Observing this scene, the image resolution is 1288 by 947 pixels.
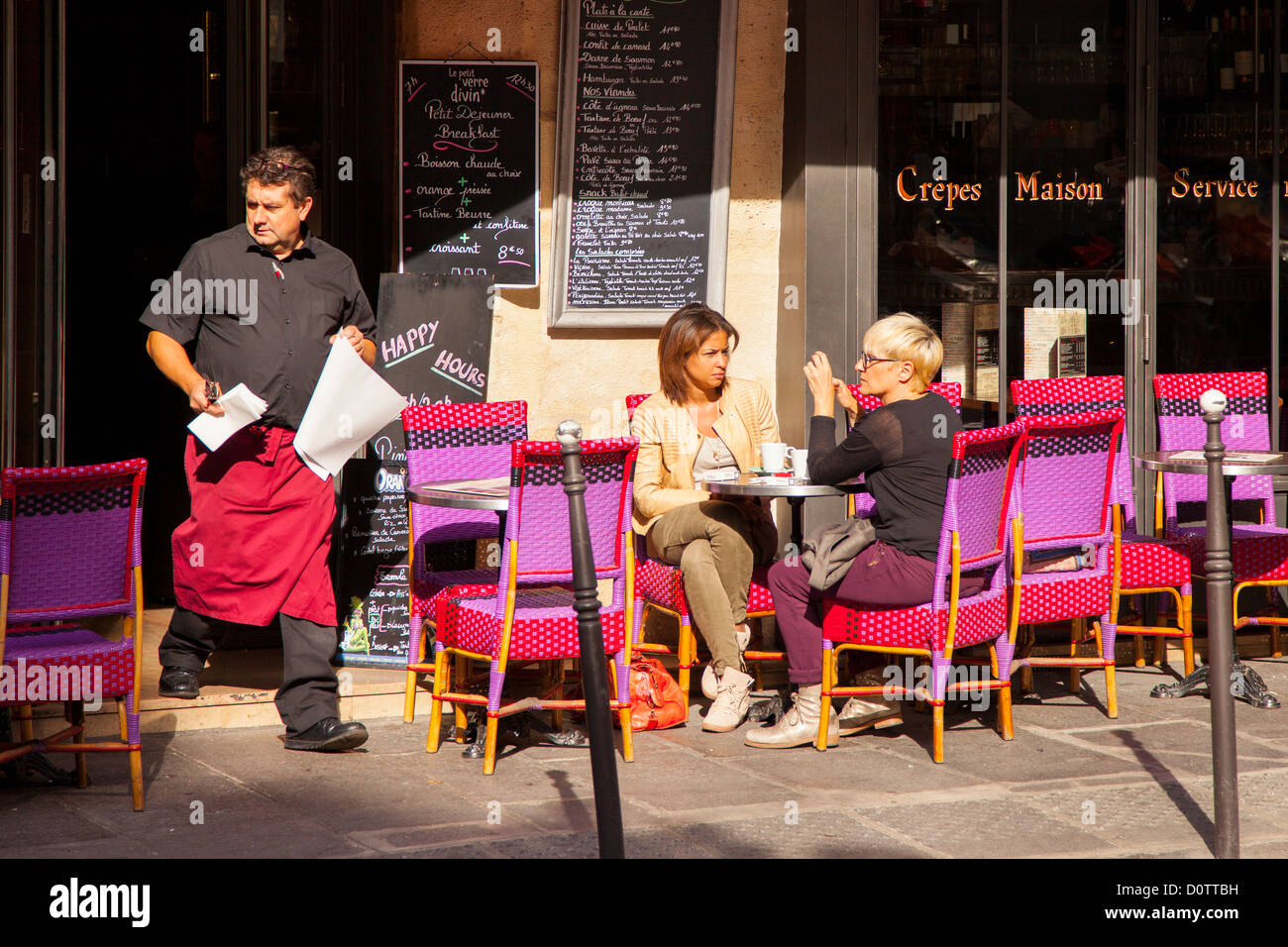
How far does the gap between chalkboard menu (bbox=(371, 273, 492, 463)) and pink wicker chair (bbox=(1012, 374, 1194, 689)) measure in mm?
2297

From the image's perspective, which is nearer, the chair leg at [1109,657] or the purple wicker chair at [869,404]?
the chair leg at [1109,657]

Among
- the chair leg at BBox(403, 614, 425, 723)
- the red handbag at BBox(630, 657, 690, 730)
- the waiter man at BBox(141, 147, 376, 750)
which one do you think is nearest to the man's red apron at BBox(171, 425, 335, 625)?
the waiter man at BBox(141, 147, 376, 750)

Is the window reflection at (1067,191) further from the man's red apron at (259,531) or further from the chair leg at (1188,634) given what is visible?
the man's red apron at (259,531)

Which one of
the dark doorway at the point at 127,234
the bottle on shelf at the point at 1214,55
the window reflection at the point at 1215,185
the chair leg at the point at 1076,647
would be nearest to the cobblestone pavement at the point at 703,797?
the chair leg at the point at 1076,647

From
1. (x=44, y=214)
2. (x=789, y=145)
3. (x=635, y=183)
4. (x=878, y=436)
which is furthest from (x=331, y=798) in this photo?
(x=789, y=145)

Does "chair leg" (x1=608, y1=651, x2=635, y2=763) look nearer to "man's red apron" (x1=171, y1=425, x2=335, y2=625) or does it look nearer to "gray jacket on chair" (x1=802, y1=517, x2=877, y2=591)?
"gray jacket on chair" (x1=802, y1=517, x2=877, y2=591)

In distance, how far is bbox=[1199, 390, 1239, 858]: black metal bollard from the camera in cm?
381

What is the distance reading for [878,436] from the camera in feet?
16.5

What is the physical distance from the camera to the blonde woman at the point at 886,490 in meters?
5.03

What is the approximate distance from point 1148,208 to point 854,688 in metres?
2.90

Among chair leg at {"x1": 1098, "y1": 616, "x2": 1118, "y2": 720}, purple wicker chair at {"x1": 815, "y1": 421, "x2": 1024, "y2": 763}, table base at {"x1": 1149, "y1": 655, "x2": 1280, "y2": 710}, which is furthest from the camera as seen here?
table base at {"x1": 1149, "y1": 655, "x2": 1280, "y2": 710}

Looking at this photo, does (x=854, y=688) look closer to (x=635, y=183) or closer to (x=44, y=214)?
(x=635, y=183)

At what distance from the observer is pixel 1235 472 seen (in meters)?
5.54

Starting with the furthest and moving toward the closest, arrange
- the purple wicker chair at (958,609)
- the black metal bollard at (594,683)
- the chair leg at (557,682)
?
the chair leg at (557,682) → the purple wicker chair at (958,609) → the black metal bollard at (594,683)
